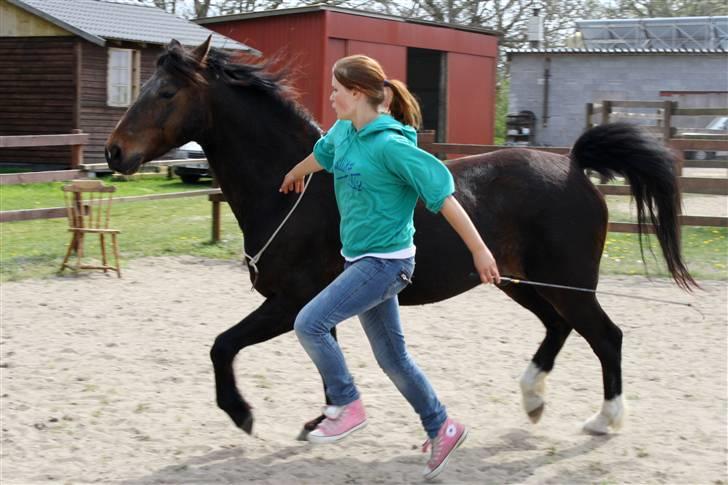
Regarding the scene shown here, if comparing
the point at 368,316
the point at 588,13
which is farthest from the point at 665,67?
the point at 368,316

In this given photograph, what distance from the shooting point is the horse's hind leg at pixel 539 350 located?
4895 millimetres

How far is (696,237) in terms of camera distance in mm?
12531

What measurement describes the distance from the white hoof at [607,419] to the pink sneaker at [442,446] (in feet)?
3.45

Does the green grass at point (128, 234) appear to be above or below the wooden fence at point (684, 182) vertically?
below

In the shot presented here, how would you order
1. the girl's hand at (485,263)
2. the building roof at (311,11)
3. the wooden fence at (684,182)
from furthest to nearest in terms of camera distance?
the building roof at (311,11)
the wooden fence at (684,182)
the girl's hand at (485,263)

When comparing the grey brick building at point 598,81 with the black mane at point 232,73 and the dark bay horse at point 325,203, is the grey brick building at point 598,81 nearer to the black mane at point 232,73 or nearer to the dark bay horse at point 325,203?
the dark bay horse at point 325,203

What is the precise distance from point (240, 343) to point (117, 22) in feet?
64.6

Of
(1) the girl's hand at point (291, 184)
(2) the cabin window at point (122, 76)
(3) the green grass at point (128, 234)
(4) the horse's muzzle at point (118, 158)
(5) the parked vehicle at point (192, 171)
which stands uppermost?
(2) the cabin window at point (122, 76)

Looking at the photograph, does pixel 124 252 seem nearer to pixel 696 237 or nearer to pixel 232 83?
pixel 232 83

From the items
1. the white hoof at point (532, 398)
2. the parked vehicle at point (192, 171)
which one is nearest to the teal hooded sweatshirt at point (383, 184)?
the white hoof at point (532, 398)

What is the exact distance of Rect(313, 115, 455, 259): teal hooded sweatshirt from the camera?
3525mm

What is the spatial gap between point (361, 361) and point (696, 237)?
788 centimetres

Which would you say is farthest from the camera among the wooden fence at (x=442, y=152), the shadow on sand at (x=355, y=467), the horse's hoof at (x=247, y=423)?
the wooden fence at (x=442, y=152)

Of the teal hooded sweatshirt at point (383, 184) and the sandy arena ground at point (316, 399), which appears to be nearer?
the teal hooded sweatshirt at point (383, 184)
